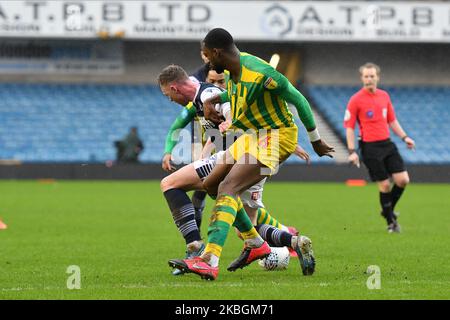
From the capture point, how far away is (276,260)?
8586 millimetres

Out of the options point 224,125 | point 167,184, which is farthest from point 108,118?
point 224,125

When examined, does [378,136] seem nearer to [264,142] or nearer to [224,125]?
[224,125]

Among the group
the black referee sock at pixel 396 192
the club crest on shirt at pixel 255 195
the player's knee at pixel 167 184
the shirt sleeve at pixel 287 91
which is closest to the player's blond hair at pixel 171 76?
the player's knee at pixel 167 184

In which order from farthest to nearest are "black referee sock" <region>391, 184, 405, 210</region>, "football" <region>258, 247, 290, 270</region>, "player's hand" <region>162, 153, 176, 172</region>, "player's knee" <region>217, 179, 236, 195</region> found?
"black referee sock" <region>391, 184, 405, 210</region> → "player's hand" <region>162, 153, 176, 172</region> → "football" <region>258, 247, 290, 270</region> → "player's knee" <region>217, 179, 236, 195</region>

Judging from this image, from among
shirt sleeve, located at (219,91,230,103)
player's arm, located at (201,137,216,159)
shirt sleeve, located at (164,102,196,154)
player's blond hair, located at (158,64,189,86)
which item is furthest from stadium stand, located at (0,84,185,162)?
shirt sleeve, located at (219,91,230,103)

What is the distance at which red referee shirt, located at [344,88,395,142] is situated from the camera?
13477 mm

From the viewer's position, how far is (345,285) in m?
7.32

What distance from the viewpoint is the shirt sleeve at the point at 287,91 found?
7.64m

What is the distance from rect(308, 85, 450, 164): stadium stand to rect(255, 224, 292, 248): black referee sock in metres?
23.6

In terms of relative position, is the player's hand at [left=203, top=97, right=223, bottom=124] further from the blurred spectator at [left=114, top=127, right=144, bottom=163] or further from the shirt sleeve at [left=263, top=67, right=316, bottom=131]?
the blurred spectator at [left=114, top=127, right=144, bottom=163]

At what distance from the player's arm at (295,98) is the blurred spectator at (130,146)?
2110 centimetres

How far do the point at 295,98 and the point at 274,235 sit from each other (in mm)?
1485

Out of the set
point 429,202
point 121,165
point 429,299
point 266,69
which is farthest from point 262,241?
point 121,165

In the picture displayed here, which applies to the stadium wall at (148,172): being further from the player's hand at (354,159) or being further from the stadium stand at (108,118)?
the player's hand at (354,159)
